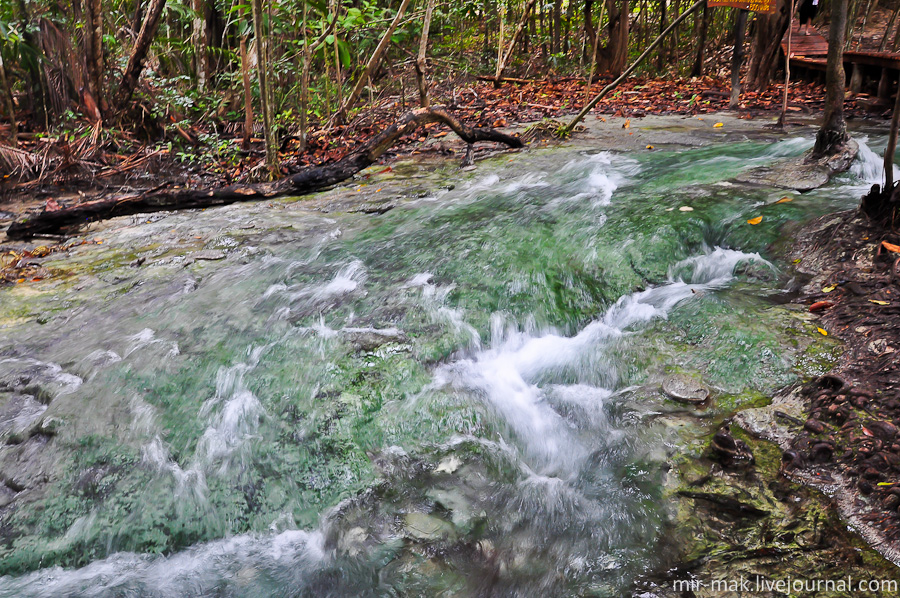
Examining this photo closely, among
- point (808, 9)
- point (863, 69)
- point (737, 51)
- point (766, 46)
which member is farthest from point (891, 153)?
point (808, 9)

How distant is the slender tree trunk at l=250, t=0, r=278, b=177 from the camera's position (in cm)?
612

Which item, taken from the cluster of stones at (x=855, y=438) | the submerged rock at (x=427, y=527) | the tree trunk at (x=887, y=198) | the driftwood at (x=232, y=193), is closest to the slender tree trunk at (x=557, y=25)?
the driftwood at (x=232, y=193)

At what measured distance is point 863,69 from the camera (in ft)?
30.1

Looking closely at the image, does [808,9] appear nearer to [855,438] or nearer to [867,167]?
[867,167]

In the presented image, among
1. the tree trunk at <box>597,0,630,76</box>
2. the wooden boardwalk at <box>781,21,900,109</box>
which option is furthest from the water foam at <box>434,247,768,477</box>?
the tree trunk at <box>597,0,630,76</box>

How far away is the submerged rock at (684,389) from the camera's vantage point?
9.47 feet

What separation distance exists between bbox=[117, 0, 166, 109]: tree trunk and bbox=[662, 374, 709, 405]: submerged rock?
8.67 m

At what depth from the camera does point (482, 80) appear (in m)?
12.6

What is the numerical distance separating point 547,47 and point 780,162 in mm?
11043

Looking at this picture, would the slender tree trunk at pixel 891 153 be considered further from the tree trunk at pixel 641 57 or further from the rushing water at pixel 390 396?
the tree trunk at pixel 641 57

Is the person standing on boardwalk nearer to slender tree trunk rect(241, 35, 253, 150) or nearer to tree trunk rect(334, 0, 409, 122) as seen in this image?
tree trunk rect(334, 0, 409, 122)

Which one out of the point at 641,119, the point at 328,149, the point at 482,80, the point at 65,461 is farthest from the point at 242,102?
the point at 65,461

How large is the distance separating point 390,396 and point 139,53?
7.97 meters

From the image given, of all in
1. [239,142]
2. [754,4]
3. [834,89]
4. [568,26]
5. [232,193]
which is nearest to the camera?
[834,89]
